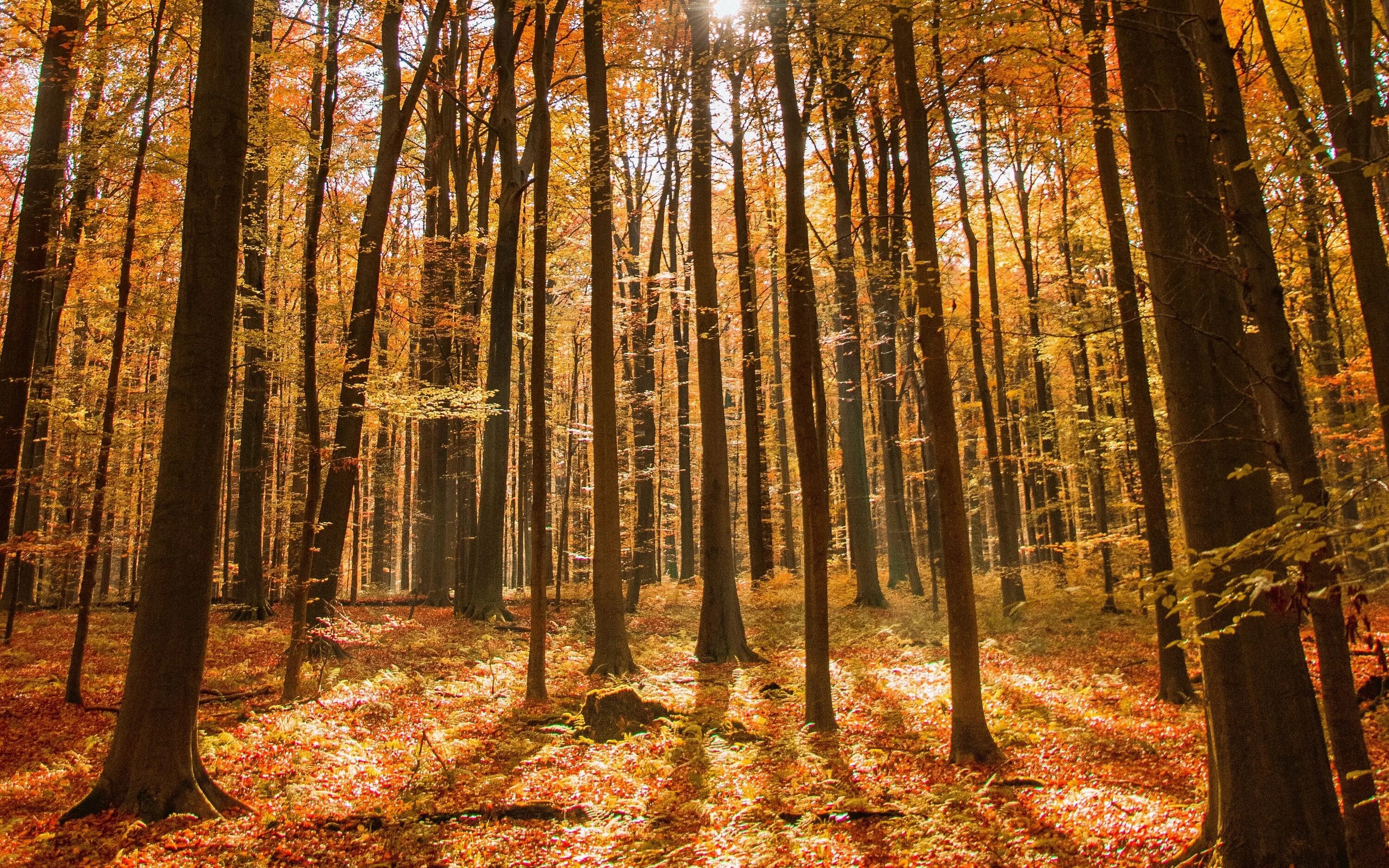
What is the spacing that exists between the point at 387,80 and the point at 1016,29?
9.41m

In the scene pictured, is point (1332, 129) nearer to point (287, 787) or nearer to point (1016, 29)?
point (1016, 29)

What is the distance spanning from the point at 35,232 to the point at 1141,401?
15718mm

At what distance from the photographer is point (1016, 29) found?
882cm

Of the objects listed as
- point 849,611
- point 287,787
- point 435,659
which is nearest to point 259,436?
point 435,659

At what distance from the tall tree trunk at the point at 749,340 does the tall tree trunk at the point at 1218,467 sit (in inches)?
207

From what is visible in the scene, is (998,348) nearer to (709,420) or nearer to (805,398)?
(709,420)

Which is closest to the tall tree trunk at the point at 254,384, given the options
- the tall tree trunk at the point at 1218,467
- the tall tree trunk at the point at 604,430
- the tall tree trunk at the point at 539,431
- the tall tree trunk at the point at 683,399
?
the tall tree trunk at the point at 539,431

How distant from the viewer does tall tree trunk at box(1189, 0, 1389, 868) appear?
14.4ft

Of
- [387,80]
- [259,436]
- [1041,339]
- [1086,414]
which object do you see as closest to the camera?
[387,80]

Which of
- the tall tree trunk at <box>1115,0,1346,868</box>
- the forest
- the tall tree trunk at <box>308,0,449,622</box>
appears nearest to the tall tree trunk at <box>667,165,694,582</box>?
the forest

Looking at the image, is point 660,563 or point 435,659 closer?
point 435,659

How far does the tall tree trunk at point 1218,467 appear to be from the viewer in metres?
4.48

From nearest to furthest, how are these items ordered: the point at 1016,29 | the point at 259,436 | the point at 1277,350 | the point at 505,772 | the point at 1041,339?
the point at 1277,350 → the point at 505,772 → the point at 1016,29 → the point at 1041,339 → the point at 259,436

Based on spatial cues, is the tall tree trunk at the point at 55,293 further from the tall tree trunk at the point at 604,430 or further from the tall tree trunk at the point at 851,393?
the tall tree trunk at the point at 851,393
